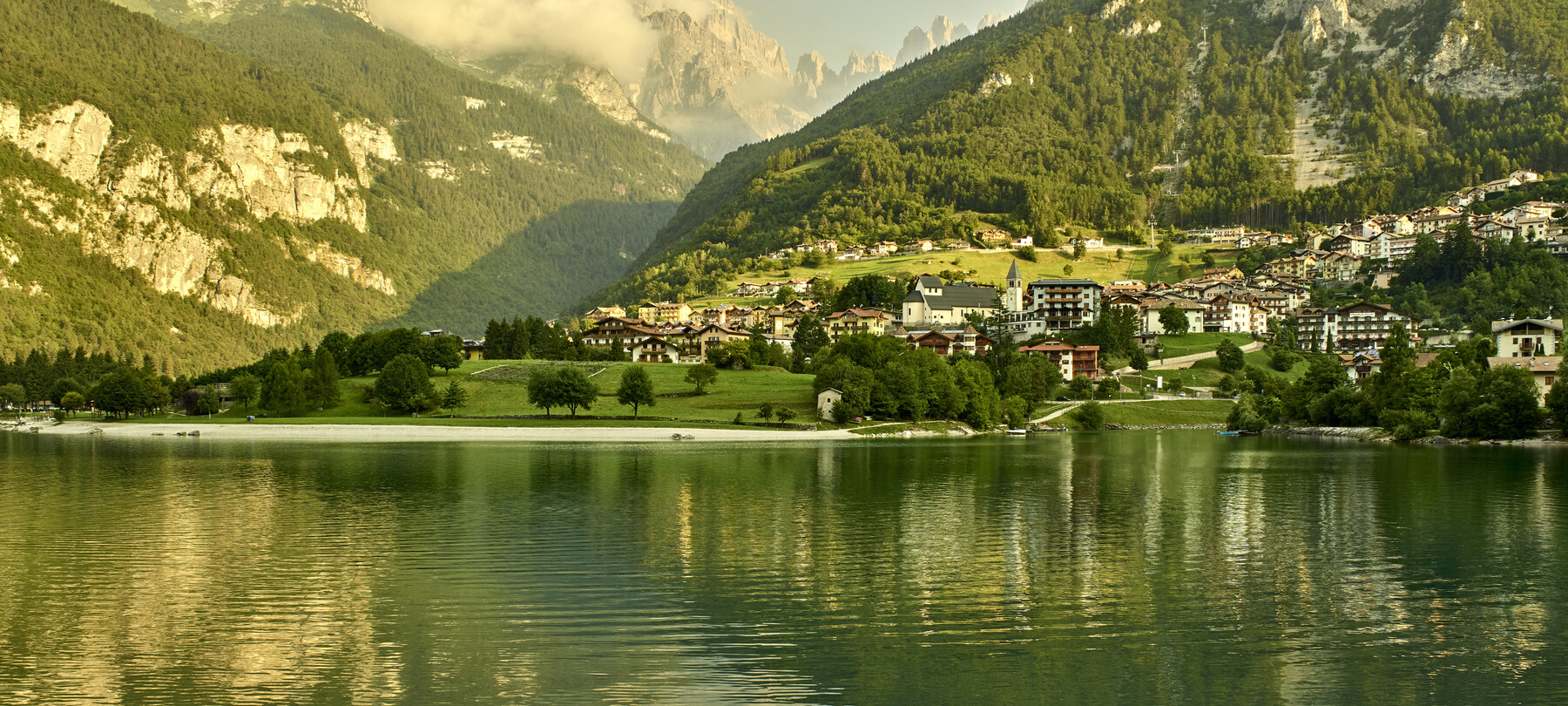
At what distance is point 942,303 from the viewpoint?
160500 mm

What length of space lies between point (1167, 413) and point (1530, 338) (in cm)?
3261

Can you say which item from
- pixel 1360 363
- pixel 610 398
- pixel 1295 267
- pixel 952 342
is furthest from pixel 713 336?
pixel 1295 267

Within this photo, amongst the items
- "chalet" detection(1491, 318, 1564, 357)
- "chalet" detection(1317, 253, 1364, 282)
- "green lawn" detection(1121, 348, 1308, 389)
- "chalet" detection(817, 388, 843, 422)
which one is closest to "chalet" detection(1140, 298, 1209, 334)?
"green lawn" detection(1121, 348, 1308, 389)

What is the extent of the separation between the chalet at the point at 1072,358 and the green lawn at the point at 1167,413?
14258 mm

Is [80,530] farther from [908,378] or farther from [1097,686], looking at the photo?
[908,378]

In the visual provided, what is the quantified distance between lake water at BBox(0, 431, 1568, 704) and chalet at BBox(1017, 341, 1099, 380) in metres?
79.5

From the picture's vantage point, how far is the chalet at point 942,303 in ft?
520

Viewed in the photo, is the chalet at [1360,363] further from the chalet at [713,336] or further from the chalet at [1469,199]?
the chalet at [1469,199]

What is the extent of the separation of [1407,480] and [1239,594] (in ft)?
104

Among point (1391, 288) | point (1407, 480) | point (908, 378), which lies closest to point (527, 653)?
point (1407, 480)

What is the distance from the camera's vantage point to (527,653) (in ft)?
59.0

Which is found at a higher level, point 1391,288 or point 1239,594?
point 1391,288

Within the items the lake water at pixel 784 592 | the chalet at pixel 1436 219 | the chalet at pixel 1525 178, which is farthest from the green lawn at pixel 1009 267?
the lake water at pixel 784 592

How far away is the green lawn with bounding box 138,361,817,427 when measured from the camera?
3733 inches
